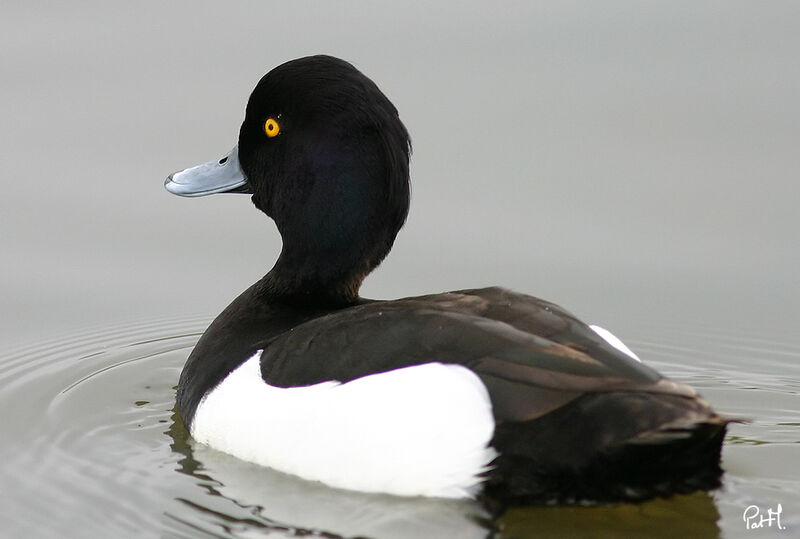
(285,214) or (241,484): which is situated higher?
(285,214)

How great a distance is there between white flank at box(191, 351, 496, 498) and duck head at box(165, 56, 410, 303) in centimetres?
68

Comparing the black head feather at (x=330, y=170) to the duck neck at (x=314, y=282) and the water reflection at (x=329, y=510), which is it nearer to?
the duck neck at (x=314, y=282)

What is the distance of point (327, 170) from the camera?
4.63 meters

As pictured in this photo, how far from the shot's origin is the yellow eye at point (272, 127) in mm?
4754

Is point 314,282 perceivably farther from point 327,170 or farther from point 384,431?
point 384,431

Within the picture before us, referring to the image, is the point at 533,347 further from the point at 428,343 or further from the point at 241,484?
the point at 241,484

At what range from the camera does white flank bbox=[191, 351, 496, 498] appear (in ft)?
12.4

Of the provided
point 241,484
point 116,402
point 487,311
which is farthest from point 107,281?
point 487,311

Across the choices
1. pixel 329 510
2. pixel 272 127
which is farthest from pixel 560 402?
pixel 272 127

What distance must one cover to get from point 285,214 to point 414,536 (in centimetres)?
140

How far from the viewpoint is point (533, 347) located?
12.6ft

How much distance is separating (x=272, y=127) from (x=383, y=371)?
46.7 inches

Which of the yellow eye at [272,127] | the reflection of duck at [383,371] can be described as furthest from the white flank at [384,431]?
the yellow eye at [272,127]

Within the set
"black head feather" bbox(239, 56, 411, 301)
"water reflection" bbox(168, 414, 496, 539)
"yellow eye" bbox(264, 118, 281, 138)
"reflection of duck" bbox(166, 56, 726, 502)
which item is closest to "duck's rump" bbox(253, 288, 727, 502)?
"reflection of duck" bbox(166, 56, 726, 502)
